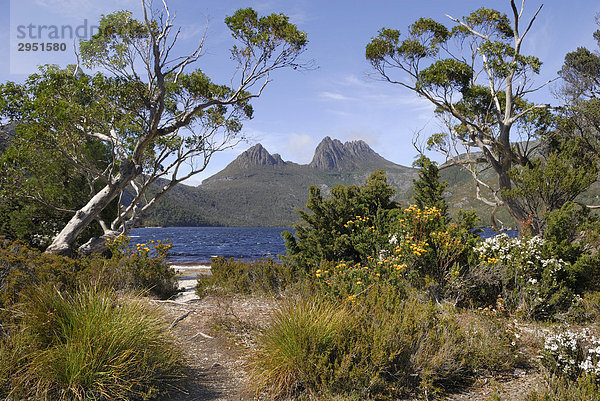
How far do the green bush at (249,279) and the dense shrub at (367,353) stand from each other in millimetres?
3903

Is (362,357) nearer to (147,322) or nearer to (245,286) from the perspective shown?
(147,322)

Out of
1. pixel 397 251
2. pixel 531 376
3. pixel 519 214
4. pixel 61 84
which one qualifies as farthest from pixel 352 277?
pixel 61 84

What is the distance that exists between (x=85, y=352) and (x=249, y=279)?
213 inches

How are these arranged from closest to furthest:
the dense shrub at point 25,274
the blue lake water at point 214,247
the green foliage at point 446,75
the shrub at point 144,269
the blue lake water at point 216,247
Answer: the dense shrub at point 25,274 < the shrub at point 144,269 < the green foliage at point 446,75 < the blue lake water at point 216,247 < the blue lake water at point 214,247

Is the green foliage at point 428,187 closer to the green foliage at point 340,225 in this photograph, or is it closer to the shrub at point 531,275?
the green foliage at point 340,225

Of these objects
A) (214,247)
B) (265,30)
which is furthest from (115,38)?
(214,247)

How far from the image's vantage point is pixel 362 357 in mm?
3609

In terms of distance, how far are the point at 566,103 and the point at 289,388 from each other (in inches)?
710

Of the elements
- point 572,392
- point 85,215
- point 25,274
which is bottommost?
point 572,392

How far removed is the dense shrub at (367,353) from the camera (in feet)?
11.7

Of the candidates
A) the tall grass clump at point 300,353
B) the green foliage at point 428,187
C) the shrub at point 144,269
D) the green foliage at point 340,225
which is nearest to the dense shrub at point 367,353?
the tall grass clump at point 300,353

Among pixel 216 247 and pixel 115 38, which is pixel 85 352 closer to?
pixel 115 38

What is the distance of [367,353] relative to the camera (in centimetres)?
368

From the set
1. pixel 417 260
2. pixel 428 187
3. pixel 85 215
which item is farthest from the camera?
pixel 85 215
